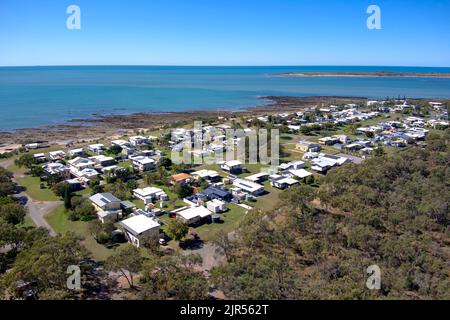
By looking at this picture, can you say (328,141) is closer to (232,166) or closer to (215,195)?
(232,166)

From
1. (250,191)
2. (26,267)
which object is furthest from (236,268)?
(250,191)

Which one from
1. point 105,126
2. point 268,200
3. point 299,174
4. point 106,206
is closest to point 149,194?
point 106,206

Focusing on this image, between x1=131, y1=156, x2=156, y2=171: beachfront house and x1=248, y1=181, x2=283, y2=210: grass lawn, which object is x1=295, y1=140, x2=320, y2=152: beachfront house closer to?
x1=248, y1=181, x2=283, y2=210: grass lawn

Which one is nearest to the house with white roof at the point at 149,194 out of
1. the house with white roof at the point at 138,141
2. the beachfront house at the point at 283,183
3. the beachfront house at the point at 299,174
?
the beachfront house at the point at 283,183

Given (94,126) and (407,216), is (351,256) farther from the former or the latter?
(94,126)
